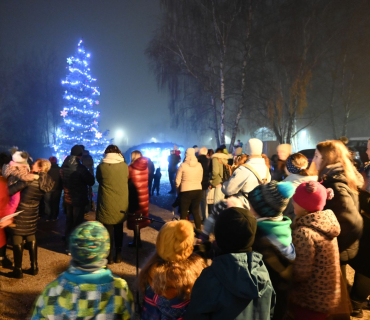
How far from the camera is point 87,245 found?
170 centimetres

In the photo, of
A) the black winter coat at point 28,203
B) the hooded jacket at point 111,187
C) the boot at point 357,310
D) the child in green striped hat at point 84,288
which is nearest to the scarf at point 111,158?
the hooded jacket at point 111,187

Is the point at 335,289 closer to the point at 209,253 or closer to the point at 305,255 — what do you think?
the point at 305,255

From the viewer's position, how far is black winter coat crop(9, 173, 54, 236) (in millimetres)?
4086

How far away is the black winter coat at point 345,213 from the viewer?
2.98 metres

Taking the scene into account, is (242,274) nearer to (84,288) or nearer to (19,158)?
(84,288)

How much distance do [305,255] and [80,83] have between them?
22428 millimetres

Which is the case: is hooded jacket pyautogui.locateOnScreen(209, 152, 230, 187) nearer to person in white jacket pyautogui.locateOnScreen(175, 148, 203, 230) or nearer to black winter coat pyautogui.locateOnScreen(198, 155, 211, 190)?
black winter coat pyautogui.locateOnScreen(198, 155, 211, 190)

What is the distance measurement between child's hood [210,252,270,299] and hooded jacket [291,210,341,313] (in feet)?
2.69

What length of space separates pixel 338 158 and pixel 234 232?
8.09 feet

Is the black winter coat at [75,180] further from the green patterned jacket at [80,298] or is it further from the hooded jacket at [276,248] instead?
the hooded jacket at [276,248]

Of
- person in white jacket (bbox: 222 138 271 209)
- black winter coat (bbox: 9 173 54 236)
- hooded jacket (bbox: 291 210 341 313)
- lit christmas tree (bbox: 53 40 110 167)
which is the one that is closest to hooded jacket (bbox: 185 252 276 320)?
hooded jacket (bbox: 291 210 341 313)

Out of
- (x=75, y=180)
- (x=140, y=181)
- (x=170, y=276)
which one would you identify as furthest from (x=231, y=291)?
(x=75, y=180)

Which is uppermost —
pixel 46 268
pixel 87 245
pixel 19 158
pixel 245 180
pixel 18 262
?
pixel 19 158

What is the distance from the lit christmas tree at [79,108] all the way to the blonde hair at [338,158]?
2076 cm
